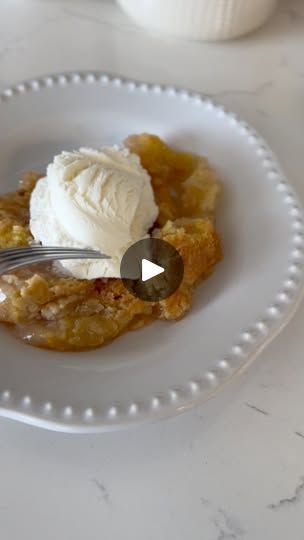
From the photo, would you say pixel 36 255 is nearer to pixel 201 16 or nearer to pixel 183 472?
pixel 183 472

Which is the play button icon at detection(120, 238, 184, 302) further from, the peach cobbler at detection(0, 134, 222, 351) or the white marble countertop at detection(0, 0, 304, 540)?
the white marble countertop at detection(0, 0, 304, 540)

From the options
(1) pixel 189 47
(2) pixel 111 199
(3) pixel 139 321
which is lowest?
(3) pixel 139 321

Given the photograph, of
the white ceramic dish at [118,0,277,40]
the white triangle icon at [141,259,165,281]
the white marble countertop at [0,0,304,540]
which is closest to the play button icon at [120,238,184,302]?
the white triangle icon at [141,259,165,281]

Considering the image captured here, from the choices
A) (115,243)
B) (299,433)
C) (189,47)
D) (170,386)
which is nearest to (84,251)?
(115,243)

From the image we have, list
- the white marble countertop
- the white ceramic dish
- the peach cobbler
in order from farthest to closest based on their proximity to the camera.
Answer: the white ceramic dish < the peach cobbler < the white marble countertop

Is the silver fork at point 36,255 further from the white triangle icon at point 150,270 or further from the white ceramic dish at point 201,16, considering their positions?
the white ceramic dish at point 201,16

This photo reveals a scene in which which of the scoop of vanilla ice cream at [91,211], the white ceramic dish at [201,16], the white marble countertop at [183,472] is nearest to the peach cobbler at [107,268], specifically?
the scoop of vanilla ice cream at [91,211]

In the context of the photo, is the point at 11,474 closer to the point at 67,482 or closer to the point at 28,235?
the point at 67,482

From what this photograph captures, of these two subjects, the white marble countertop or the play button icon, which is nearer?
the white marble countertop
